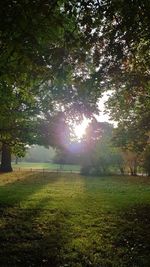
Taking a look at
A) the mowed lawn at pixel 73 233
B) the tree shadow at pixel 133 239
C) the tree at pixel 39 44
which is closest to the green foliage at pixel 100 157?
the mowed lawn at pixel 73 233

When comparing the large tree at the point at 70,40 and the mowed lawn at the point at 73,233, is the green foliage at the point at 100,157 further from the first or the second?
the large tree at the point at 70,40

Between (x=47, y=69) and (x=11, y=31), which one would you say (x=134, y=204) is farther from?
(x=11, y=31)

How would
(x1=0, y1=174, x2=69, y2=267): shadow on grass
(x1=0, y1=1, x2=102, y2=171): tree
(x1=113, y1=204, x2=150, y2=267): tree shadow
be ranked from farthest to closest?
(x1=113, y1=204, x2=150, y2=267): tree shadow, (x1=0, y1=174, x2=69, y2=267): shadow on grass, (x1=0, y1=1, x2=102, y2=171): tree

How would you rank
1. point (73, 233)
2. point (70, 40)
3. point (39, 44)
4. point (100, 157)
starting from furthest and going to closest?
point (100, 157)
point (73, 233)
point (70, 40)
point (39, 44)

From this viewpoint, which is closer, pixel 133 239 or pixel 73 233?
pixel 133 239

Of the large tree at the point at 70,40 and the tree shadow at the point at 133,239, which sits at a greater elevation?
the large tree at the point at 70,40

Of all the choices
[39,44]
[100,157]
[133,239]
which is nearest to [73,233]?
[133,239]

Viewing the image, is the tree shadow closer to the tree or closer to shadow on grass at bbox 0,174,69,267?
shadow on grass at bbox 0,174,69,267

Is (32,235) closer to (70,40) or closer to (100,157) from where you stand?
(70,40)

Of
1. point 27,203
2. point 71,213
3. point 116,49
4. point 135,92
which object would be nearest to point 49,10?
point 116,49

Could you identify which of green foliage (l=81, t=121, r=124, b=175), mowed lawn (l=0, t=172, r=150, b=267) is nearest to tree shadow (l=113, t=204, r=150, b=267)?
mowed lawn (l=0, t=172, r=150, b=267)

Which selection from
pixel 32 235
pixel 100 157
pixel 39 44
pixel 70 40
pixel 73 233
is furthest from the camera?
pixel 100 157

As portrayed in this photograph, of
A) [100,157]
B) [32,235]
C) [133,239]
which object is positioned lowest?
[133,239]

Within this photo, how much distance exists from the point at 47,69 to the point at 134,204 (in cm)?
1365
